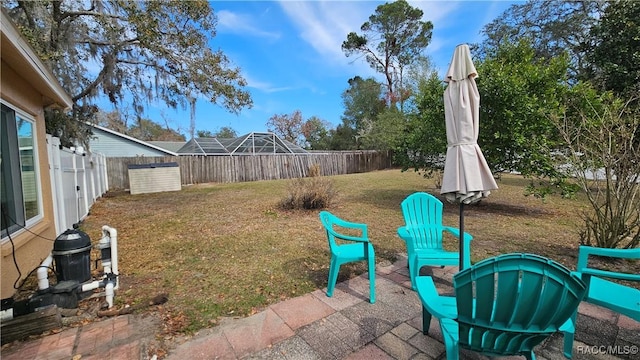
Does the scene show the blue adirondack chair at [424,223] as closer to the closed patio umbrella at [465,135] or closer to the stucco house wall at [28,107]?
the closed patio umbrella at [465,135]

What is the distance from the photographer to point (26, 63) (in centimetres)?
284

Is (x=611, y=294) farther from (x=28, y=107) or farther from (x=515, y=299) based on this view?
(x=28, y=107)

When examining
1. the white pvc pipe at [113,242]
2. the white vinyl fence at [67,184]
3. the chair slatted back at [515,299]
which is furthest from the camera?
the white vinyl fence at [67,184]

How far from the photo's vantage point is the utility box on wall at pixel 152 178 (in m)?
11.2

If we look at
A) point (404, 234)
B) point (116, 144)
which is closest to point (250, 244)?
point (404, 234)

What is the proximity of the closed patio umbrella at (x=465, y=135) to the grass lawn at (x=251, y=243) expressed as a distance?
5.73ft

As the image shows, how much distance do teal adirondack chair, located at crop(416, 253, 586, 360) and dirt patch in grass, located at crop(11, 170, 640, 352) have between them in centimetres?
178

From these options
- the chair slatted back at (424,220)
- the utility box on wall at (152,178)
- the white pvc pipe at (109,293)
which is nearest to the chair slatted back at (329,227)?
the chair slatted back at (424,220)

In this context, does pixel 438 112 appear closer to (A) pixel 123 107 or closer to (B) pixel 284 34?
(B) pixel 284 34

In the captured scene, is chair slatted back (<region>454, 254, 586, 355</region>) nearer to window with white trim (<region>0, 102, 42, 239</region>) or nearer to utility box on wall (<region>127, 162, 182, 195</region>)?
window with white trim (<region>0, 102, 42, 239</region>)

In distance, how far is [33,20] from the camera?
689 cm

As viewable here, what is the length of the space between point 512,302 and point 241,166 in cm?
1590

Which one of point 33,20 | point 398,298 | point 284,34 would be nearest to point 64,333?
point 398,298

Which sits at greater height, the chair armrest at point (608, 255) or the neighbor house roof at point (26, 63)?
the neighbor house roof at point (26, 63)
